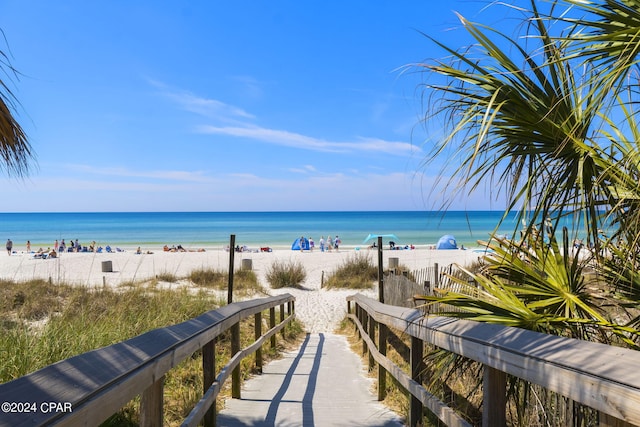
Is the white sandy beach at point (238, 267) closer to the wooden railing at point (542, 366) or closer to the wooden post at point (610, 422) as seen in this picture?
the wooden railing at point (542, 366)

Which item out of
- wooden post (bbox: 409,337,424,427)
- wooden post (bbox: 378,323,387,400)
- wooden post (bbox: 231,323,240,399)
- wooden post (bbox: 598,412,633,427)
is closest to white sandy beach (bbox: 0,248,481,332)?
wooden post (bbox: 231,323,240,399)

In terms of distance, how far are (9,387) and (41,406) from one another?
0.41 ft

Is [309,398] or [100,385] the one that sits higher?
[100,385]

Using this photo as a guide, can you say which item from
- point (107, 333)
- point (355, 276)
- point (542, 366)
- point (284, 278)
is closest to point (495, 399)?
point (542, 366)

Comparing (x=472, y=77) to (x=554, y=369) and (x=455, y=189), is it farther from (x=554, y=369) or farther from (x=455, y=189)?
(x=554, y=369)

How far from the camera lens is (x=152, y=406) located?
213 cm

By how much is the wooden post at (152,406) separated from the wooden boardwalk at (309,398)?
1.91 meters

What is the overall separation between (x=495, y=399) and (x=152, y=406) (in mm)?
1452

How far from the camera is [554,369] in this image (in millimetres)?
1637

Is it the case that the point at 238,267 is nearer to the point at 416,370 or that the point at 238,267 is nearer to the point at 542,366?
the point at 416,370

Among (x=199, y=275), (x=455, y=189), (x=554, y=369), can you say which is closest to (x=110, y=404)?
(x=554, y=369)

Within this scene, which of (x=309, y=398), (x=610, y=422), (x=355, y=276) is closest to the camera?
(x=610, y=422)

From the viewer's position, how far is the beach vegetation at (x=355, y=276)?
59.6 feet

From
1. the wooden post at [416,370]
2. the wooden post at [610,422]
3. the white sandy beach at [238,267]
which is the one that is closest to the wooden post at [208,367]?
the wooden post at [416,370]
